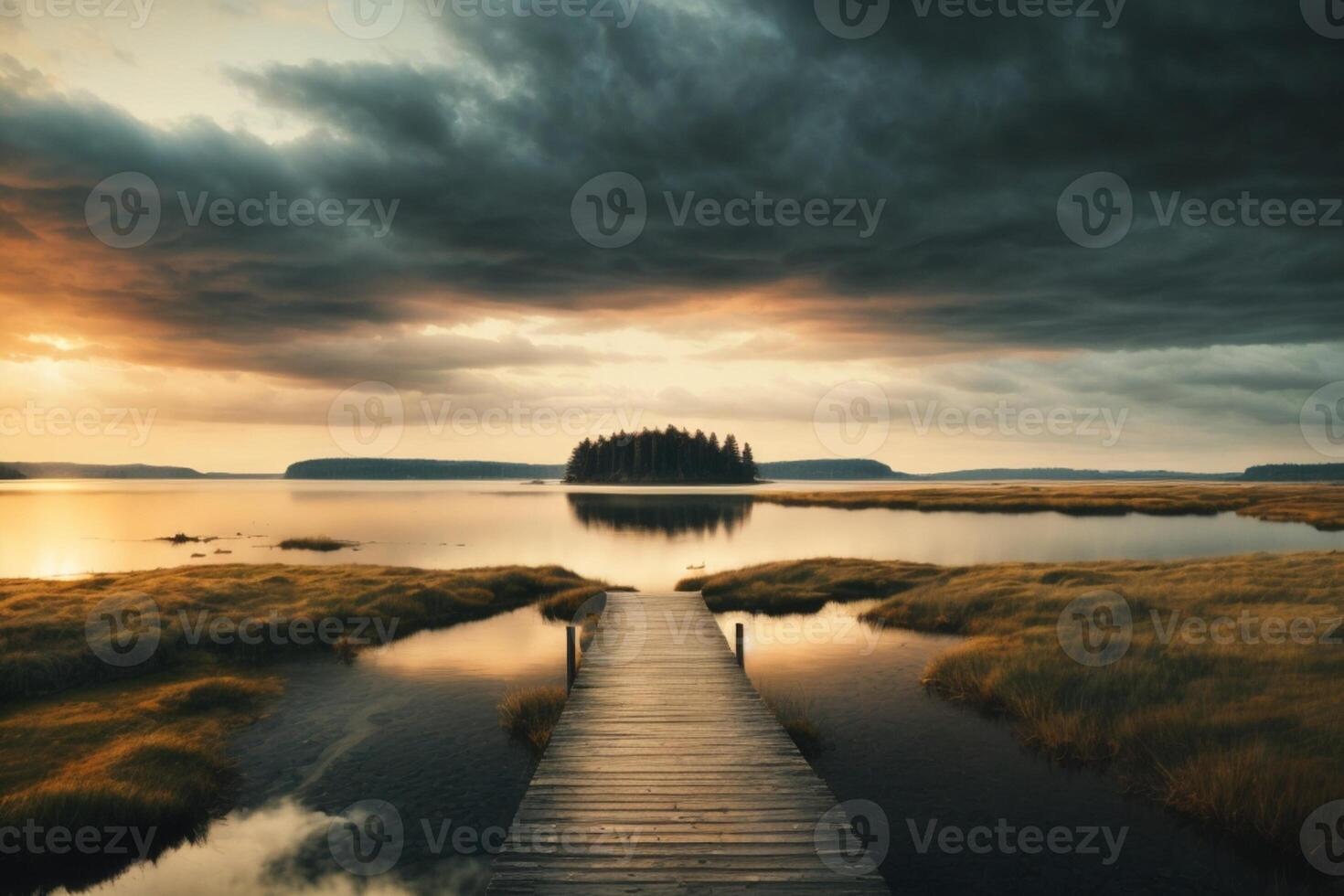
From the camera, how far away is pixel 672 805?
425 inches
